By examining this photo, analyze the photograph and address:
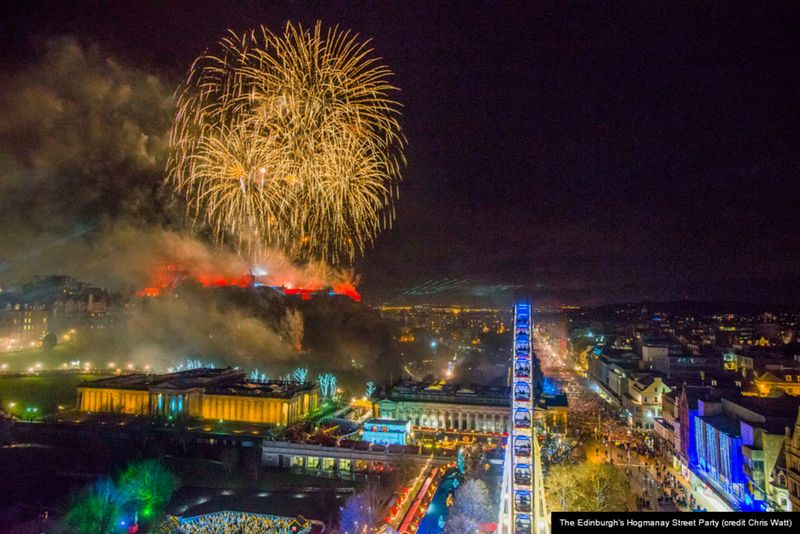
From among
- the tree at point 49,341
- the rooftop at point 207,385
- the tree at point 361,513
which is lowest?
the tree at point 361,513

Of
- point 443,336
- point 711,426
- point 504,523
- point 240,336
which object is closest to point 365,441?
point 504,523

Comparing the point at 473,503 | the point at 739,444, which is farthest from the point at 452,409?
the point at 473,503

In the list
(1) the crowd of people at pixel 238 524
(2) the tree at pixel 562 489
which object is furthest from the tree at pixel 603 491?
(1) the crowd of people at pixel 238 524

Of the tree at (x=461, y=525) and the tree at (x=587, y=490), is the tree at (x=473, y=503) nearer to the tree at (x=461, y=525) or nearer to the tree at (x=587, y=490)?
the tree at (x=461, y=525)

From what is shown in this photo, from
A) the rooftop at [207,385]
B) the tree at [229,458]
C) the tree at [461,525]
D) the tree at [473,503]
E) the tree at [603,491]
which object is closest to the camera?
the tree at [461,525]

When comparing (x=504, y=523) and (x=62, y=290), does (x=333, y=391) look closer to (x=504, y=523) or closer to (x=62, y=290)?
(x=504, y=523)
